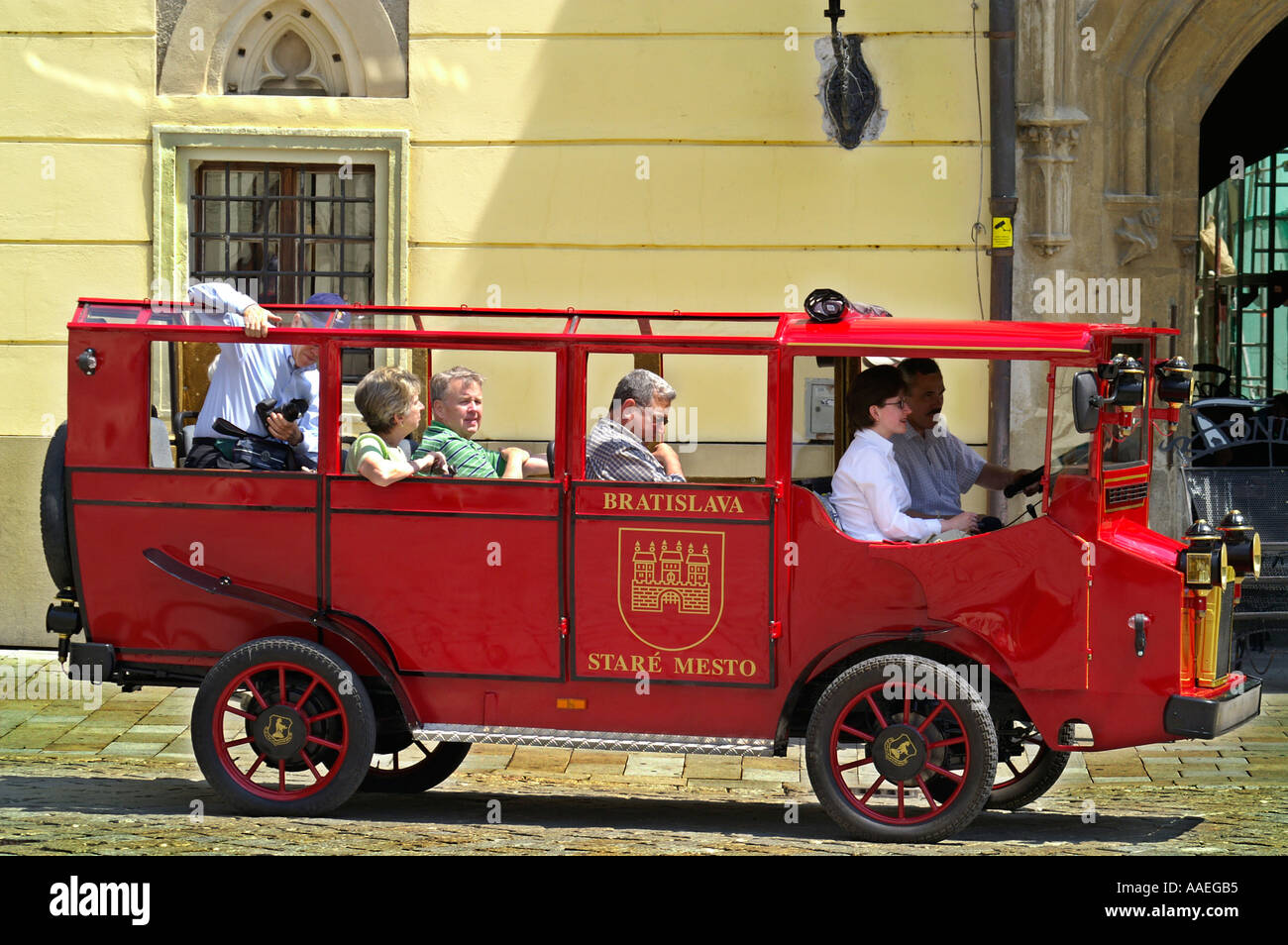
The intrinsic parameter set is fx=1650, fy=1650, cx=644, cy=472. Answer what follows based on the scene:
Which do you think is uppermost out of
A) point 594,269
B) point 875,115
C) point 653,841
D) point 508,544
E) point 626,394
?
point 875,115

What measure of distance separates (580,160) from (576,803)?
4619mm

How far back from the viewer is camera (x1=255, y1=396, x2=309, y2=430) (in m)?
6.67

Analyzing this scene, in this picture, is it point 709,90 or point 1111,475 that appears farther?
point 709,90

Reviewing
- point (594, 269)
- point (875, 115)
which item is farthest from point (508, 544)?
point (875, 115)

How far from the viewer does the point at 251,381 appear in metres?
6.98

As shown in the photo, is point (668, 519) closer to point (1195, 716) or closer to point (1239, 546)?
point (1195, 716)

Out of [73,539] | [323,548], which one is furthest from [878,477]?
[73,539]

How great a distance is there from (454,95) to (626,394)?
4.50 m

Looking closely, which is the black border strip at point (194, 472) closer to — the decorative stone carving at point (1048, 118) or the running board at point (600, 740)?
the running board at point (600, 740)

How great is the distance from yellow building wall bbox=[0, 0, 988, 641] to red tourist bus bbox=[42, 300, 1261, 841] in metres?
3.70

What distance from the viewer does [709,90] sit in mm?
10266

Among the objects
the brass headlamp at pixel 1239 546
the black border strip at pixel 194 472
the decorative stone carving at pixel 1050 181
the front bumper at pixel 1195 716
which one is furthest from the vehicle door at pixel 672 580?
the decorative stone carving at pixel 1050 181

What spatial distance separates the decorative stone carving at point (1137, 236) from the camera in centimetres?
1007

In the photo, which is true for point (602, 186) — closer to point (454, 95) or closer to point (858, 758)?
point (454, 95)
